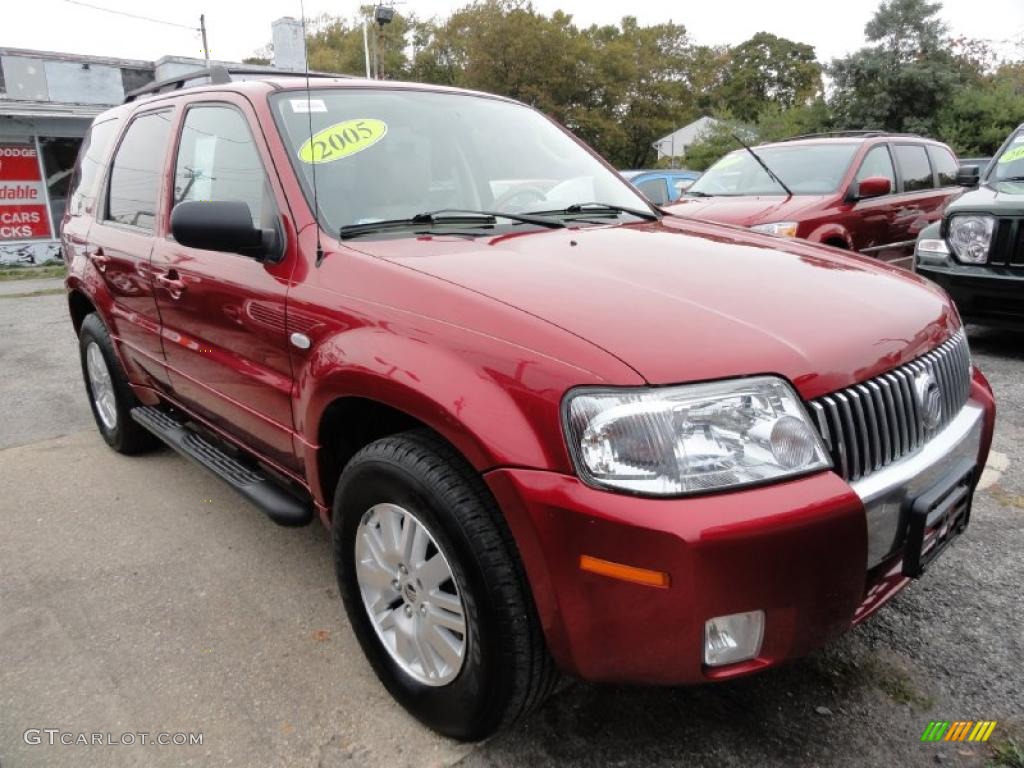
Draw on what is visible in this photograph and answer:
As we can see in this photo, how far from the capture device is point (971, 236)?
5551 millimetres

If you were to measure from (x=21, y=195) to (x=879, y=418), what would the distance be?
1762 centimetres

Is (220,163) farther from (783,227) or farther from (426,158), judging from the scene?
(783,227)

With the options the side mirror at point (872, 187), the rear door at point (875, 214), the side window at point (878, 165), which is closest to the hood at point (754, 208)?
the side mirror at point (872, 187)

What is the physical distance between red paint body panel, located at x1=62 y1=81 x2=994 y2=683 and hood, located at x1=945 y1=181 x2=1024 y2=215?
3.61m

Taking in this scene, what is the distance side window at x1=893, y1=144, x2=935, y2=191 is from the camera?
753 centimetres

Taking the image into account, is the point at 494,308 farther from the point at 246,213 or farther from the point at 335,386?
the point at 246,213

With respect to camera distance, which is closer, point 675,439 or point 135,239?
point 675,439

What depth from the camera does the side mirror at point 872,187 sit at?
643 cm

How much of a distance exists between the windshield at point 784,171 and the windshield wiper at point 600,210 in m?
4.42

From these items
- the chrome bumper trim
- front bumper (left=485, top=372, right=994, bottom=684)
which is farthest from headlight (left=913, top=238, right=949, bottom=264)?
front bumper (left=485, top=372, right=994, bottom=684)

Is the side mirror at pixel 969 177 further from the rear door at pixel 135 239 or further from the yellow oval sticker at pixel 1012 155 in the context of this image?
the rear door at pixel 135 239

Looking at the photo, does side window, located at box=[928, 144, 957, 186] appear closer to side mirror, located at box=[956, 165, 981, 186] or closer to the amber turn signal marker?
side mirror, located at box=[956, 165, 981, 186]

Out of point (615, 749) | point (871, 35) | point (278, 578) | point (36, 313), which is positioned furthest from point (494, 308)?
point (871, 35)

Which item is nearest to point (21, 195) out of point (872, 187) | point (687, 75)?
point (872, 187)
